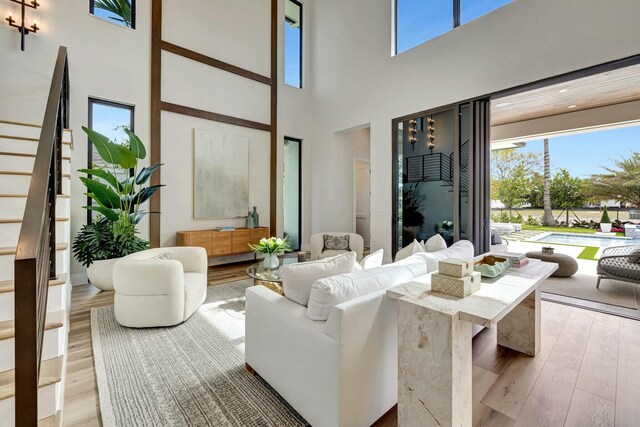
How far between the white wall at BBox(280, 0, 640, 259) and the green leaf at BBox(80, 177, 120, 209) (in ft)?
12.4

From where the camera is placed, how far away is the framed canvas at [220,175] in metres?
5.12

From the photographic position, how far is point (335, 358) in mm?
1372

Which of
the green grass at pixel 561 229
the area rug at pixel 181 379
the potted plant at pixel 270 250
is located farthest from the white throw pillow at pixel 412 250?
the green grass at pixel 561 229

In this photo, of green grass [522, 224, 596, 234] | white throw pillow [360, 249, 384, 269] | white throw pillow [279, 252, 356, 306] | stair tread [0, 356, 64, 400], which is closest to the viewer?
stair tread [0, 356, 64, 400]

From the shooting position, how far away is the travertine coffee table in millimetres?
1242

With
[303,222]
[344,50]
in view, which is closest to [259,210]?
[303,222]

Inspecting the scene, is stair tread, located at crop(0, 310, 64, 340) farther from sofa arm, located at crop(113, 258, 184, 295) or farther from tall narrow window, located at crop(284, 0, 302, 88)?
tall narrow window, located at crop(284, 0, 302, 88)

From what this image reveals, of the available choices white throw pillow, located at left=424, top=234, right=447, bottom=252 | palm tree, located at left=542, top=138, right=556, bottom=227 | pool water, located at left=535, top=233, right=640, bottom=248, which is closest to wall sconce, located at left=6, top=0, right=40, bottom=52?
white throw pillow, located at left=424, top=234, right=447, bottom=252

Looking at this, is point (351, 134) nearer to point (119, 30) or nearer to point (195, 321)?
point (119, 30)

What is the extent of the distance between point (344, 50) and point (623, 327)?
6041mm

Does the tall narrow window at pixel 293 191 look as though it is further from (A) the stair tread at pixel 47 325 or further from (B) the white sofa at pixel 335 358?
(A) the stair tread at pixel 47 325

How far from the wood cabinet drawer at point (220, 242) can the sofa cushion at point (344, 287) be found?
3794 millimetres

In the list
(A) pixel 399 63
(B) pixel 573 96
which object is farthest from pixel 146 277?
(B) pixel 573 96

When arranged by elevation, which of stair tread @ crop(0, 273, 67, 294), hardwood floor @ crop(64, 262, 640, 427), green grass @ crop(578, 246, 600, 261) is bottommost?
hardwood floor @ crop(64, 262, 640, 427)
